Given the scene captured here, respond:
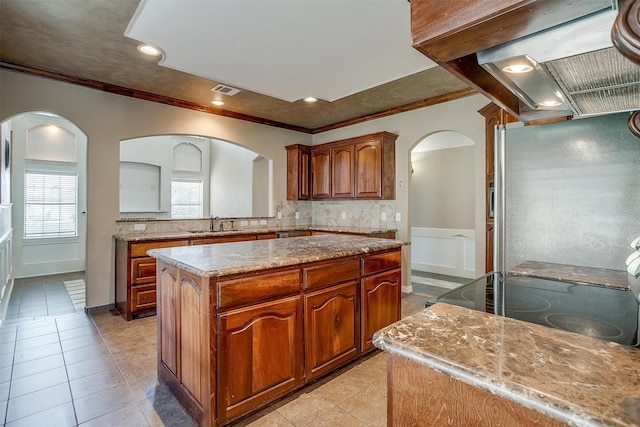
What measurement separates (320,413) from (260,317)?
0.72 meters

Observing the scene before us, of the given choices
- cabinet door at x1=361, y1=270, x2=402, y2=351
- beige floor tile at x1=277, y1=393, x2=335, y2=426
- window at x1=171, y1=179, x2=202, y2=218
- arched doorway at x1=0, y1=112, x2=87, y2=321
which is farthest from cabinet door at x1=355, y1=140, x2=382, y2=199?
window at x1=171, y1=179, x2=202, y2=218

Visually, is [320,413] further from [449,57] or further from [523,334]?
[449,57]

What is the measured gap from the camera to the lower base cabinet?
5.62ft

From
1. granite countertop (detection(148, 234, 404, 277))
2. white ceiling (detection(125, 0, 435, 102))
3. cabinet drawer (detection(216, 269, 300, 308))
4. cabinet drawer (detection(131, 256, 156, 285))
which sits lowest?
cabinet drawer (detection(131, 256, 156, 285))

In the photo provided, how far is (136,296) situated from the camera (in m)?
3.54

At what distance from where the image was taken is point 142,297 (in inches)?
141

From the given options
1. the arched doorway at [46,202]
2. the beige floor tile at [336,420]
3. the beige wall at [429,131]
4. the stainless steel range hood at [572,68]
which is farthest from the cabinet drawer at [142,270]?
the stainless steel range hood at [572,68]

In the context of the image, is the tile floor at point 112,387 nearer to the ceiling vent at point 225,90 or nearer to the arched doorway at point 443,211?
the ceiling vent at point 225,90

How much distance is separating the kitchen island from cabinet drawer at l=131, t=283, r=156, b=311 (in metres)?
1.57

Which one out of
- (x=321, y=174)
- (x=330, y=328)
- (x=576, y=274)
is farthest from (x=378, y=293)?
(x=321, y=174)

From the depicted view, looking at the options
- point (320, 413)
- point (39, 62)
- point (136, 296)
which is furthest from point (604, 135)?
point (39, 62)

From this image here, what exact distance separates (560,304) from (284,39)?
239cm

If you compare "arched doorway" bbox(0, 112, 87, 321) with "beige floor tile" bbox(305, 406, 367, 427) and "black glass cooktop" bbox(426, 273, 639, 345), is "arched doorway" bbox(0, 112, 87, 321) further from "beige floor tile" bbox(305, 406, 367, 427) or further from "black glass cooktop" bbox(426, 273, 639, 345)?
"black glass cooktop" bbox(426, 273, 639, 345)

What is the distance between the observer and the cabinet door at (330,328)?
2152 mm
